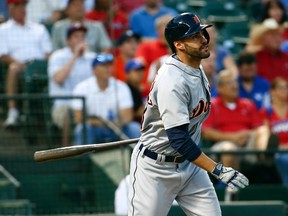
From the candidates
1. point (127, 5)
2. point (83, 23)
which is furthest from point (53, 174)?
point (127, 5)

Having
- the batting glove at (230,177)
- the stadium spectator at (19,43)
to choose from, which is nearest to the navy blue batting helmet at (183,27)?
the batting glove at (230,177)

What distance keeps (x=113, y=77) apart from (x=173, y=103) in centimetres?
423

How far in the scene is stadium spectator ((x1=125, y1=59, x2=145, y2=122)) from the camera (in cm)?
980

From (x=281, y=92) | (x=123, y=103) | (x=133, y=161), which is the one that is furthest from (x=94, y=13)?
(x=133, y=161)

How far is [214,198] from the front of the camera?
579 centimetres

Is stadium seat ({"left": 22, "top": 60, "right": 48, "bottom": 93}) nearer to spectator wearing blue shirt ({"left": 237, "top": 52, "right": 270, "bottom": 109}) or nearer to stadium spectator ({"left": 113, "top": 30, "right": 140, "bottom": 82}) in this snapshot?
stadium spectator ({"left": 113, "top": 30, "right": 140, "bottom": 82})

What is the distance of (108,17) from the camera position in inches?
432

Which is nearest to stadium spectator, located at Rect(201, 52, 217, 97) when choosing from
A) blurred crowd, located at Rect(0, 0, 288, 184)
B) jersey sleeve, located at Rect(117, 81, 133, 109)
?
blurred crowd, located at Rect(0, 0, 288, 184)

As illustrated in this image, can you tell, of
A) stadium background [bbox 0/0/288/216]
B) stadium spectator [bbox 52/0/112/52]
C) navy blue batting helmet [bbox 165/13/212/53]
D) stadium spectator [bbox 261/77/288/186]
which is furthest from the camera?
stadium spectator [bbox 52/0/112/52]

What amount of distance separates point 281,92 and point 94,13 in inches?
106

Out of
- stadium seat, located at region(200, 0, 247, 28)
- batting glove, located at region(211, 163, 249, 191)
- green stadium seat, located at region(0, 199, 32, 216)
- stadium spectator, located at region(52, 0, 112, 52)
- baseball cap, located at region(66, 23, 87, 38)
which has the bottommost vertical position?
stadium seat, located at region(200, 0, 247, 28)

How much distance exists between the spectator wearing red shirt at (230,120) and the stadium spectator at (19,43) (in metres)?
1.95

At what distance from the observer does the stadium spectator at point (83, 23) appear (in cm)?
1012

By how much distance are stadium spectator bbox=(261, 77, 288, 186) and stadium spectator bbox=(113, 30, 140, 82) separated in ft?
5.63
